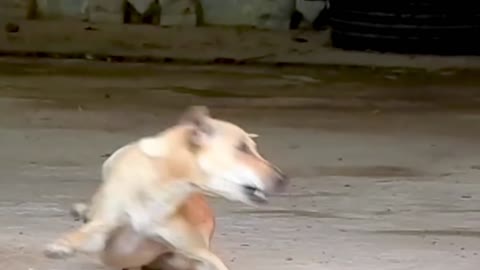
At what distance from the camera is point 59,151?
1.83 m

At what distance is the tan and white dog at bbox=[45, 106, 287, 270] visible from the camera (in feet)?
3.40

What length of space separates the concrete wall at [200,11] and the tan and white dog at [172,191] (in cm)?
250

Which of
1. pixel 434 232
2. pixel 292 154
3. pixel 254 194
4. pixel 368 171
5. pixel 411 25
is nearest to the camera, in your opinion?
pixel 254 194

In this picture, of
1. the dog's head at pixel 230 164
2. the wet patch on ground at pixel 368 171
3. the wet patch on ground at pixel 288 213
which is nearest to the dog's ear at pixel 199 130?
the dog's head at pixel 230 164

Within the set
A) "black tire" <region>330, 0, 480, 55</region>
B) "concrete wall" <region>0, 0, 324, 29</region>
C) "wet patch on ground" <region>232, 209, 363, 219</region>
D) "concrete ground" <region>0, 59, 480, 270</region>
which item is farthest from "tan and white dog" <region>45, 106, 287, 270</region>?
"concrete wall" <region>0, 0, 324, 29</region>

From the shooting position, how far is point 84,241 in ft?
3.56

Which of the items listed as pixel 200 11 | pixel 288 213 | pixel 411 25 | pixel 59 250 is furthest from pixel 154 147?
pixel 200 11

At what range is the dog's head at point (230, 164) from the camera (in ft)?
3.35

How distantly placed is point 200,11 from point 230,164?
2.63m

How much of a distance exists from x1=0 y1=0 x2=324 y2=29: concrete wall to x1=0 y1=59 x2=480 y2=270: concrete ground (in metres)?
0.82

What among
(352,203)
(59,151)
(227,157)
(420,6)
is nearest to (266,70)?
(420,6)

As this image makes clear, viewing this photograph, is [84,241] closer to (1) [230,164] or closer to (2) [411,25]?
(1) [230,164]

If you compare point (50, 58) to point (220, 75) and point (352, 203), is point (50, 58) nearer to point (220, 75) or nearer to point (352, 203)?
point (220, 75)

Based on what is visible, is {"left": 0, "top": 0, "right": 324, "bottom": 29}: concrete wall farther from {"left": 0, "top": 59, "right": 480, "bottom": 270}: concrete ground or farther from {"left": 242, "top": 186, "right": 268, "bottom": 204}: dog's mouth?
{"left": 242, "top": 186, "right": 268, "bottom": 204}: dog's mouth
